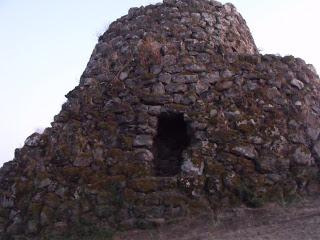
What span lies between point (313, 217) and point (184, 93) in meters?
2.58

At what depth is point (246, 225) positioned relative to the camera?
244 inches

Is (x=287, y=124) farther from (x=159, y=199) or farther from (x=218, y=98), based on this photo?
(x=159, y=199)

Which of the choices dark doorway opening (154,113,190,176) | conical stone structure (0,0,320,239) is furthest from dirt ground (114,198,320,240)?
dark doorway opening (154,113,190,176)

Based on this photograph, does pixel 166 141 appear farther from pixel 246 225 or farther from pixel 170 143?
pixel 246 225

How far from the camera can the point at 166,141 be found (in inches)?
309

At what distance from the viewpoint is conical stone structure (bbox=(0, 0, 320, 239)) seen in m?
6.59

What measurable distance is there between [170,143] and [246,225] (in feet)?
6.72

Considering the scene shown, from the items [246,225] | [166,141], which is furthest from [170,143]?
[246,225]

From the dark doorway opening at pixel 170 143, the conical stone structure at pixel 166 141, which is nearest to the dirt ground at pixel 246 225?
the conical stone structure at pixel 166 141

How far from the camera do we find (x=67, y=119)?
25.1ft

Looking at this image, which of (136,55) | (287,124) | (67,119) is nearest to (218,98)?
(287,124)

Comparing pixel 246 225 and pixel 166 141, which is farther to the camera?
pixel 166 141

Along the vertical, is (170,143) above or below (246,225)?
above

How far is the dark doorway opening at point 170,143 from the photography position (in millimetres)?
7434
